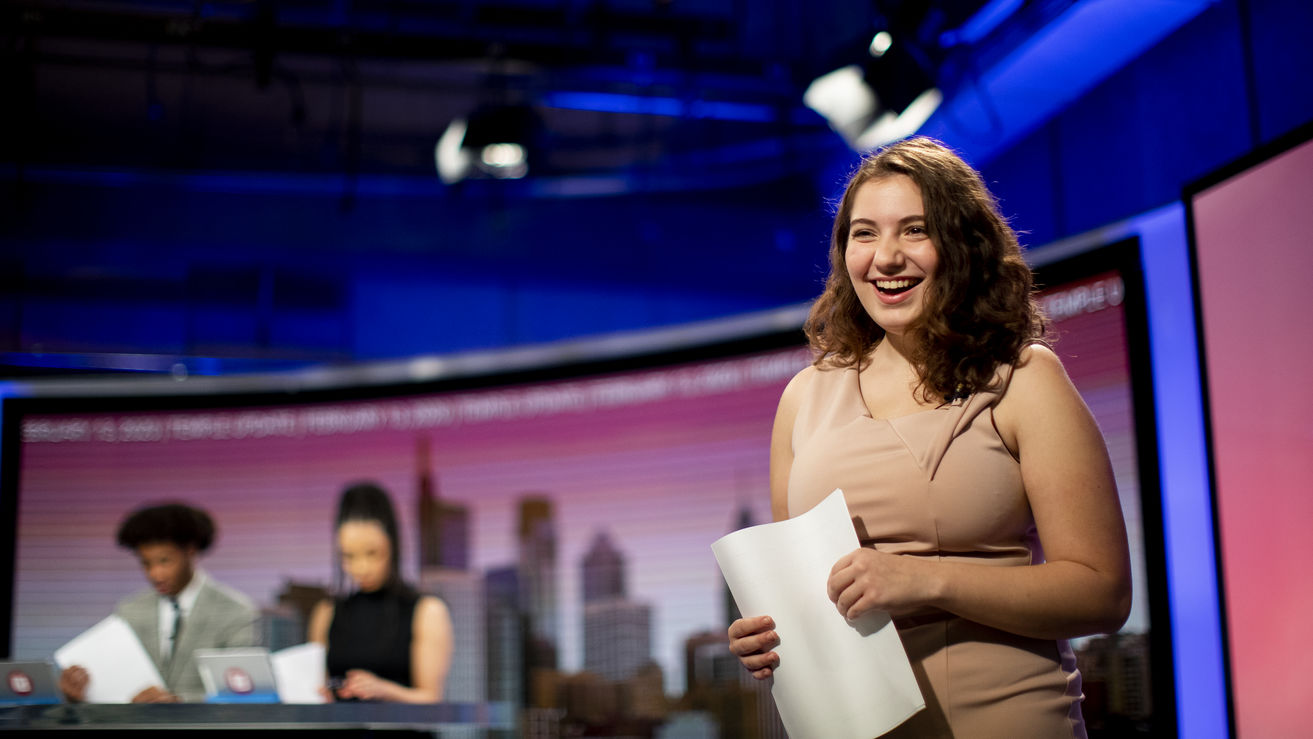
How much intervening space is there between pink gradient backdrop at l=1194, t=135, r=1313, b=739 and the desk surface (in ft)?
6.73

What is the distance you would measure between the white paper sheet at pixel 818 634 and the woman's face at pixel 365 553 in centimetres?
284

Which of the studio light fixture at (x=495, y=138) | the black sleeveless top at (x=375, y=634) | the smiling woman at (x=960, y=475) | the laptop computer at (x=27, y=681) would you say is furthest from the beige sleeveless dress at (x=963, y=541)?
the studio light fixture at (x=495, y=138)

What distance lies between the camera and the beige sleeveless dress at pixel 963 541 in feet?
3.87

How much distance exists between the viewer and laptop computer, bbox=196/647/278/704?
3055mm

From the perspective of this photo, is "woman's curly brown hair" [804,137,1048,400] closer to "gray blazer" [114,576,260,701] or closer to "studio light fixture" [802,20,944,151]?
"studio light fixture" [802,20,944,151]

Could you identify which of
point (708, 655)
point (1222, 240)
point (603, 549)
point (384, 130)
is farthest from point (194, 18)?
point (1222, 240)

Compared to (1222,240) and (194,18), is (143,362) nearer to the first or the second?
(194,18)

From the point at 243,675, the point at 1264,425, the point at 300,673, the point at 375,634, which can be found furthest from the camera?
the point at 375,634

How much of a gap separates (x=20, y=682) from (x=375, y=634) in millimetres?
1174

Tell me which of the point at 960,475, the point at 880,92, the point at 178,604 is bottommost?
the point at 178,604

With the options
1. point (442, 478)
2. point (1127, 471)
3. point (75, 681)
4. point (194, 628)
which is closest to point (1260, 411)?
point (1127, 471)

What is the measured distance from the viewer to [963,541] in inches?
47.2

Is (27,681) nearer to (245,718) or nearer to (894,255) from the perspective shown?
(245,718)

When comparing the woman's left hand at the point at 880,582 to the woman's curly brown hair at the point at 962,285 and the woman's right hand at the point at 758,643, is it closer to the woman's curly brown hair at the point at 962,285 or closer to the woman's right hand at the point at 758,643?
the woman's right hand at the point at 758,643
